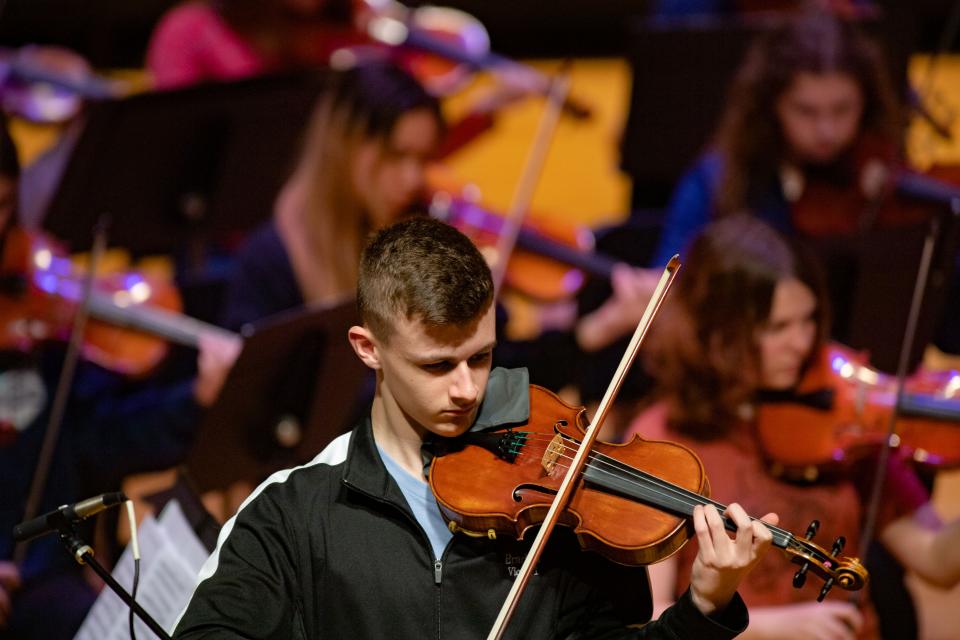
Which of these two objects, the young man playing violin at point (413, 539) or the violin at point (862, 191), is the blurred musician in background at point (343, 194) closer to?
the violin at point (862, 191)

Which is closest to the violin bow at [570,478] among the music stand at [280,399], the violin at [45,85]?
the music stand at [280,399]

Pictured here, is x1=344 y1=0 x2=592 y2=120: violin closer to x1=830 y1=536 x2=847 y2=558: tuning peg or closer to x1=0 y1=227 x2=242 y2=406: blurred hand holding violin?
x1=0 y1=227 x2=242 y2=406: blurred hand holding violin

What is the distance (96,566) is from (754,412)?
4.06 feet

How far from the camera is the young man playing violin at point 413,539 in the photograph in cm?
145

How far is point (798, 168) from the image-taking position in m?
3.07

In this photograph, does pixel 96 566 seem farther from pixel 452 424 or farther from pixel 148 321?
pixel 148 321

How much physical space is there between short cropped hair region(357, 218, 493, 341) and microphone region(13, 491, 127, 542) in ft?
1.20

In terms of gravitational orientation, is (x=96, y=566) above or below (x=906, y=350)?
below

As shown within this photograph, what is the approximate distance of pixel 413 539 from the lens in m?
1.48

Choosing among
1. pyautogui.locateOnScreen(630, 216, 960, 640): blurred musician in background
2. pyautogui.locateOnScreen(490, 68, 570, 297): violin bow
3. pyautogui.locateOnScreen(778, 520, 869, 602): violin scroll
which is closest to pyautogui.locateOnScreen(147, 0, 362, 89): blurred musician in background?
pyautogui.locateOnScreen(490, 68, 570, 297): violin bow

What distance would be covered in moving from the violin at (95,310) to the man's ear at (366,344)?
4.50ft

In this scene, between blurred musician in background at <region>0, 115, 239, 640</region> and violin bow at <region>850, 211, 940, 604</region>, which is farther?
blurred musician in background at <region>0, 115, 239, 640</region>

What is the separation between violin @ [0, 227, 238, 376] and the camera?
270 cm

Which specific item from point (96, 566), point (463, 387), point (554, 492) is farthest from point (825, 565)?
point (96, 566)
